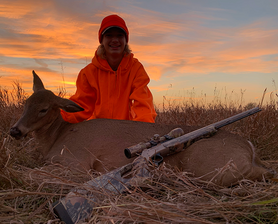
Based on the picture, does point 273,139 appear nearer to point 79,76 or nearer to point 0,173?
point 79,76

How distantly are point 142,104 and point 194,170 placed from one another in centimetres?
225

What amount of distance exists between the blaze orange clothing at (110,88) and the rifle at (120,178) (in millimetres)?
1936

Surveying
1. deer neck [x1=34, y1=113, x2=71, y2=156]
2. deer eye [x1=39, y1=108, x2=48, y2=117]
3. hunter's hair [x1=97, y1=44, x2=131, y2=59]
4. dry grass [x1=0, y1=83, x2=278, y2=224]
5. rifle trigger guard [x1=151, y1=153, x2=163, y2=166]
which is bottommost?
dry grass [x1=0, y1=83, x2=278, y2=224]

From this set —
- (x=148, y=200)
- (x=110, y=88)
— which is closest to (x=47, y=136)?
(x=110, y=88)

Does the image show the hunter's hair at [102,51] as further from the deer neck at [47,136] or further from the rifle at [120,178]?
the rifle at [120,178]

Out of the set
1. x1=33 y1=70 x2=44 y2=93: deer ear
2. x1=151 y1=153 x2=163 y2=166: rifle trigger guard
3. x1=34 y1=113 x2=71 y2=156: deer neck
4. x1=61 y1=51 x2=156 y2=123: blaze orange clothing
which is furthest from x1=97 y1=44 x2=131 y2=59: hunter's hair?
x1=151 y1=153 x2=163 y2=166: rifle trigger guard

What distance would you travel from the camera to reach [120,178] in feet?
7.50

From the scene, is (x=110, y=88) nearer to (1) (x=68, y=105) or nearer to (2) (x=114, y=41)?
(2) (x=114, y=41)

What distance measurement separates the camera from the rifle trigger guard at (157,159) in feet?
8.47

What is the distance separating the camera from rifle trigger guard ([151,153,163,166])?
258cm

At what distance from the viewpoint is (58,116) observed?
3928 mm

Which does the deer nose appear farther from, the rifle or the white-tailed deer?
the rifle

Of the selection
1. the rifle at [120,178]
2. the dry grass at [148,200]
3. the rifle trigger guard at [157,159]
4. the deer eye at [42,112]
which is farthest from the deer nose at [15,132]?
the rifle trigger guard at [157,159]

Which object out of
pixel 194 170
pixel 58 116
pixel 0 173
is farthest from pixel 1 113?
pixel 194 170
